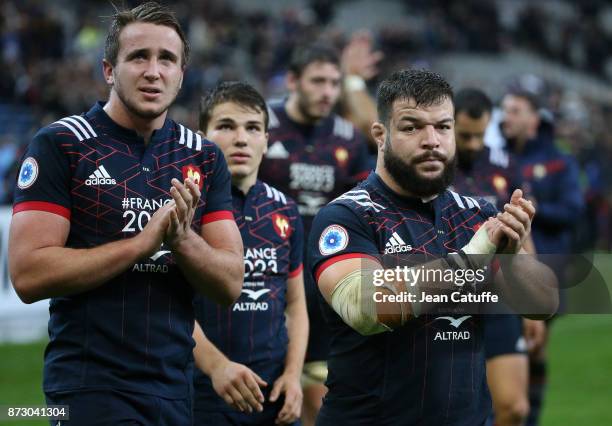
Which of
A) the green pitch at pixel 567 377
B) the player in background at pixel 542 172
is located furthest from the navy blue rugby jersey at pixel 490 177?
the green pitch at pixel 567 377

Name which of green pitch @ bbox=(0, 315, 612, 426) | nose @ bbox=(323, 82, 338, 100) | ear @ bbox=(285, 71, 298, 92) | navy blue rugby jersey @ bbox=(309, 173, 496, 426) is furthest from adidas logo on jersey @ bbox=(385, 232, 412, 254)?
green pitch @ bbox=(0, 315, 612, 426)

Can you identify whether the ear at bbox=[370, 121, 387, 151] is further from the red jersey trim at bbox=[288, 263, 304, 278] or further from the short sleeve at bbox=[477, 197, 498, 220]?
the red jersey trim at bbox=[288, 263, 304, 278]

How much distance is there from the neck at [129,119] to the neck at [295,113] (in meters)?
3.39

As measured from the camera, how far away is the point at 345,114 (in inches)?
368

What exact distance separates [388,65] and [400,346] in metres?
27.0

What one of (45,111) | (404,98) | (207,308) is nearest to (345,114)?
(207,308)

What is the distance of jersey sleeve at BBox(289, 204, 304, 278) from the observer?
19.2 feet

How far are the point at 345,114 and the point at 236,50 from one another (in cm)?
2065

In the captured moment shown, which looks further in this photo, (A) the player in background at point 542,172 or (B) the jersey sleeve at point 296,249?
(A) the player in background at point 542,172

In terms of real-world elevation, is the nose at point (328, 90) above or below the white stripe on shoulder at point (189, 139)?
above

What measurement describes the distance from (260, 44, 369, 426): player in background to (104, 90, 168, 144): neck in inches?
122

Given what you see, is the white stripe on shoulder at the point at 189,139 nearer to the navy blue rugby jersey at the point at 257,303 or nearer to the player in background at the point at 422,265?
the player in background at the point at 422,265

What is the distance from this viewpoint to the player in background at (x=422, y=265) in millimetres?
4383

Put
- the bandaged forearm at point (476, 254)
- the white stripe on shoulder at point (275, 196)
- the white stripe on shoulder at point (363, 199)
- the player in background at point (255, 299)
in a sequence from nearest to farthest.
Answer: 1. the bandaged forearm at point (476, 254)
2. the white stripe on shoulder at point (363, 199)
3. the player in background at point (255, 299)
4. the white stripe on shoulder at point (275, 196)
